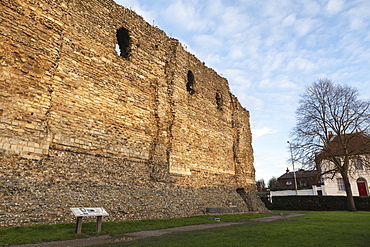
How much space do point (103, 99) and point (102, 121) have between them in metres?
0.89

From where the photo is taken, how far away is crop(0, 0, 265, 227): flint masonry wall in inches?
285

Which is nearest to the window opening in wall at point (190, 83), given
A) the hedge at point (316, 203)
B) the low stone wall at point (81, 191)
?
the low stone wall at point (81, 191)

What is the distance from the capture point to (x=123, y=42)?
11969mm

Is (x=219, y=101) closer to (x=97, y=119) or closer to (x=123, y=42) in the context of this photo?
(x=123, y=42)

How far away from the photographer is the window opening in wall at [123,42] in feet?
38.5

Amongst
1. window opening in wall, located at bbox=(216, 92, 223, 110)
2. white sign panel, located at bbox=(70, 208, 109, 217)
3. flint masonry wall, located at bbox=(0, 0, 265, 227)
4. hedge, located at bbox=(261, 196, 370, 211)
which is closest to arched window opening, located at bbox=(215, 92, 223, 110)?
window opening in wall, located at bbox=(216, 92, 223, 110)

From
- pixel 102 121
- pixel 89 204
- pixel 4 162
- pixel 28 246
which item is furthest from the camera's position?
pixel 102 121

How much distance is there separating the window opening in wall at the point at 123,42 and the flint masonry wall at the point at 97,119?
48 mm

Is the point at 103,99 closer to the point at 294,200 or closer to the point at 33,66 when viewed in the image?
the point at 33,66

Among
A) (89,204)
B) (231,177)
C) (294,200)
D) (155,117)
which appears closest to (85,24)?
(155,117)

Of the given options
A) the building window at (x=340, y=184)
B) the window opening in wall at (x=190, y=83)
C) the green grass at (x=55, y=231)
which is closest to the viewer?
the green grass at (x=55, y=231)

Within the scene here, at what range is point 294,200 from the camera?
73.8 ft

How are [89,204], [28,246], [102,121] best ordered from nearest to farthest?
[28,246], [89,204], [102,121]

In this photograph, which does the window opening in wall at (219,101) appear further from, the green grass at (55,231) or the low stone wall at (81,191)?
the green grass at (55,231)
